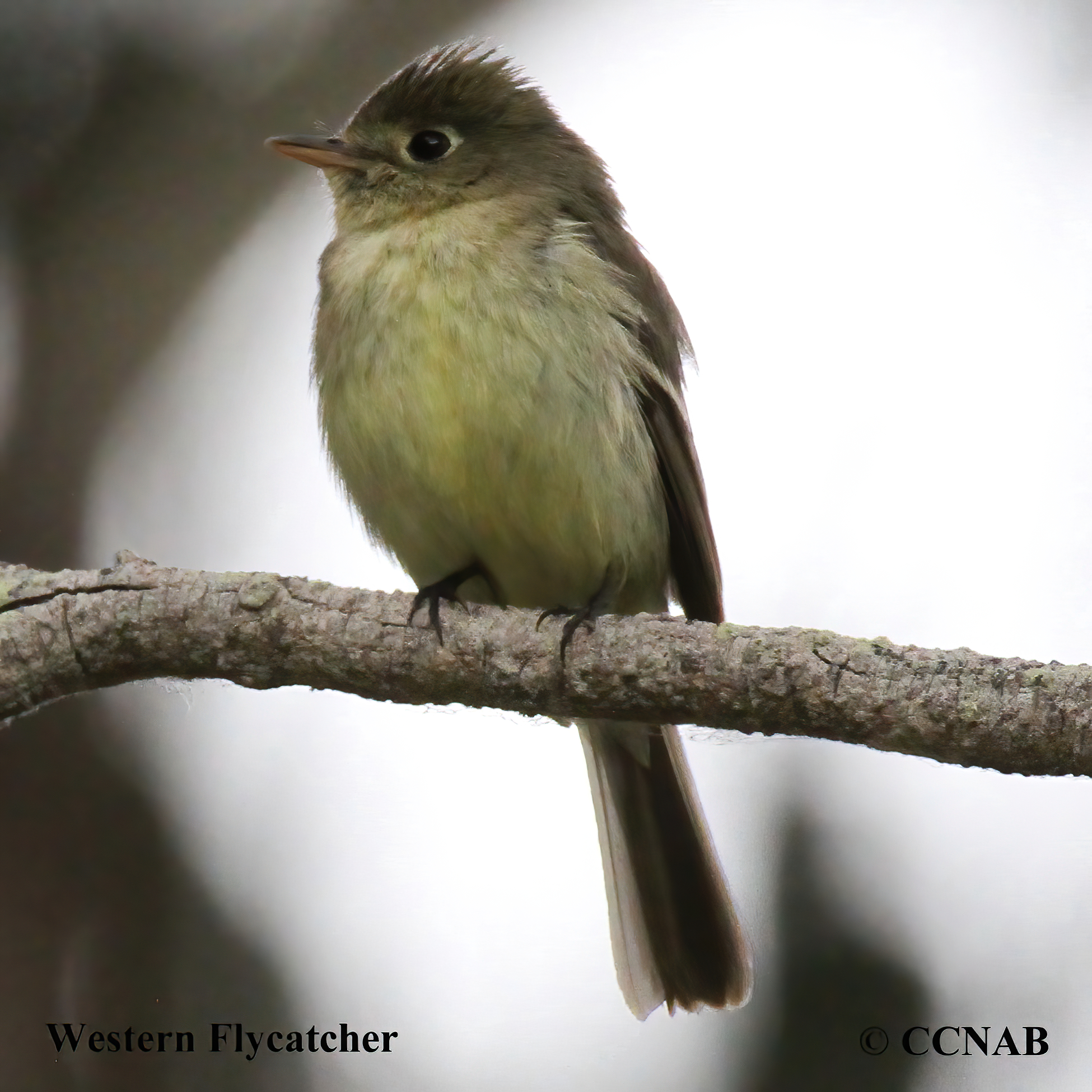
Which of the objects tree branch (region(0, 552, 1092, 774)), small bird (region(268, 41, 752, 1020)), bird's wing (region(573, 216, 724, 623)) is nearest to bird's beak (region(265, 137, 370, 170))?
small bird (region(268, 41, 752, 1020))

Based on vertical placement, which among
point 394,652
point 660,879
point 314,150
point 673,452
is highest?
point 314,150

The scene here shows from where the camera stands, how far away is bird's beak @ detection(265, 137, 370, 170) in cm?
397

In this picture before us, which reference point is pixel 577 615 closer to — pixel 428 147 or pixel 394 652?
pixel 394 652

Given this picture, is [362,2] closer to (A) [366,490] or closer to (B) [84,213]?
(B) [84,213]

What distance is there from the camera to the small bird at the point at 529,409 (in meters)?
3.51

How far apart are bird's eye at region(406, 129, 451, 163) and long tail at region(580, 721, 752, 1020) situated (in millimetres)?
1699

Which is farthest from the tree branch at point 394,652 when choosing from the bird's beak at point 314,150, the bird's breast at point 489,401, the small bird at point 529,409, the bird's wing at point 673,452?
the bird's beak at point 314,150

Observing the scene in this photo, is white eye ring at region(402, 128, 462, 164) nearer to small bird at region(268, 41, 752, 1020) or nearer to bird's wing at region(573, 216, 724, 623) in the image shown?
small bird at region(268, 41, 752, 1020)

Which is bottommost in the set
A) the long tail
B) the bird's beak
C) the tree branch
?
the long tail

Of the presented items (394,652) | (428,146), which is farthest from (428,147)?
(394,652)

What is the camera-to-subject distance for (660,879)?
12.8 ft

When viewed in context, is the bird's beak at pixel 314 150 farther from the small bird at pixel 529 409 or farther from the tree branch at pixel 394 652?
the tree branch at pixel 394 652

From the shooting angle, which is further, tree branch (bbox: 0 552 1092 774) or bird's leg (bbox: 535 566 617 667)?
bird's leg (bbox: 535 566 617 667)

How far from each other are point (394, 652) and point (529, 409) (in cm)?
85
